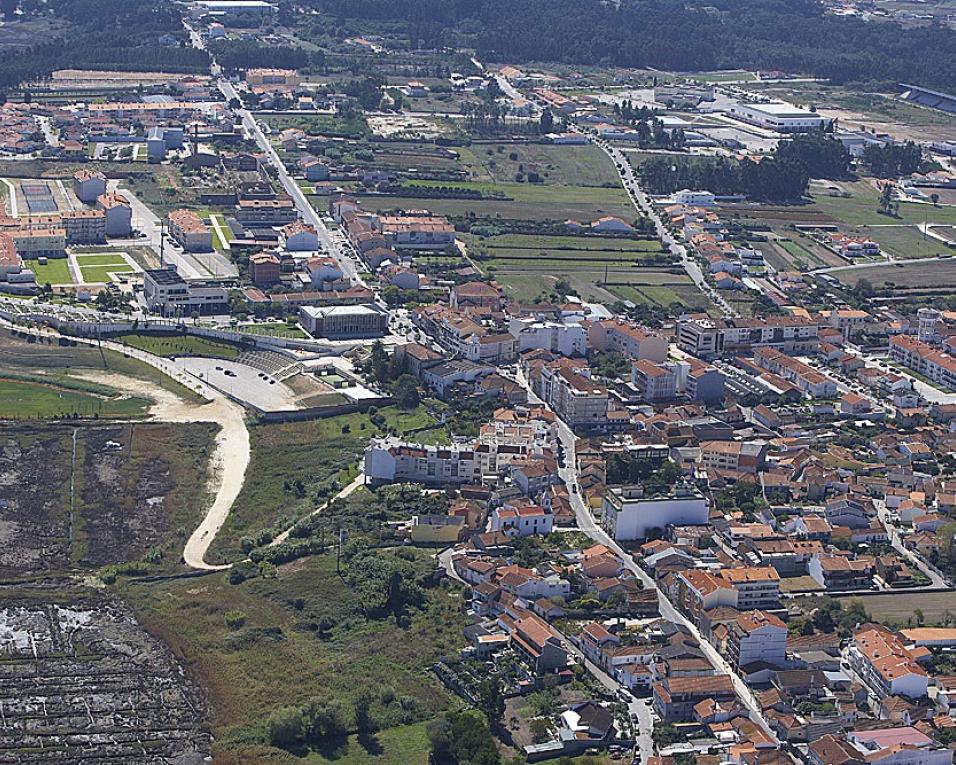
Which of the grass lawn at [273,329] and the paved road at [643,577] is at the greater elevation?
the paved road at [643,577]

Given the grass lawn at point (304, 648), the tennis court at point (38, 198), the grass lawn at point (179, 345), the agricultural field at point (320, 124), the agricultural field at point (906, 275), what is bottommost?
the grass lawn at point (179, 345)

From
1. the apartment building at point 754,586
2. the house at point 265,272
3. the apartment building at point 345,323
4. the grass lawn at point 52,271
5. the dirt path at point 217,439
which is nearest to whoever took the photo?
the apartment building at point 754,586

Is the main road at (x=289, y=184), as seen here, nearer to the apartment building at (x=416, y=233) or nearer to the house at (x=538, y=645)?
the apartment building at (x=416, y=233)

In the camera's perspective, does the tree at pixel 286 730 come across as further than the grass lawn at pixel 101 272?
No

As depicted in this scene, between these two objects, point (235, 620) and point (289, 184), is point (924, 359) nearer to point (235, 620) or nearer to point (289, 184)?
point (235, 620)

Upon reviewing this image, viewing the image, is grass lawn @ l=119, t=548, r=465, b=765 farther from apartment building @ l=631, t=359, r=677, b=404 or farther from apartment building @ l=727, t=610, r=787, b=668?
apartment building @ l=631, t=359, r=677, b=404

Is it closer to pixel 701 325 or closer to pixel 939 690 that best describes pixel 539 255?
pixel 701 325

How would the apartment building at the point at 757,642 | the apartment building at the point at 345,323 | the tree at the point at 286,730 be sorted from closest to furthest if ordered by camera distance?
the tree at the point at 286,730 → the apartment building at the point at 757,642 → the apartment building at the point at 345,323

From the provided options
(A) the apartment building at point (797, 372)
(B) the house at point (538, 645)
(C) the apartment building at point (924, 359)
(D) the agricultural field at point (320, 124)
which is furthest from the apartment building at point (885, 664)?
(D) the agricultural field at point (320, 124)
